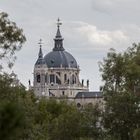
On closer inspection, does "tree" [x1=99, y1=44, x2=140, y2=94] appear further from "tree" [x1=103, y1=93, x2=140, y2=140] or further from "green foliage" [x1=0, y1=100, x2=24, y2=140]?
"green foliage" [x1=0, y1=100, x2=24, y2=140]

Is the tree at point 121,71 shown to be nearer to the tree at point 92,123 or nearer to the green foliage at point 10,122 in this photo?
the tree at point 92,123

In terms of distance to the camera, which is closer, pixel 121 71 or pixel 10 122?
pixel 10 122

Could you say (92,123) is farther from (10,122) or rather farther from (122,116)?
(10,122)

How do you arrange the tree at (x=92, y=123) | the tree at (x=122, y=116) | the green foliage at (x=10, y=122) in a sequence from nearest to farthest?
the green foliage at (x=10, y=122) → the tree at (x=122, y=116) → the tree at (x=92, y=123)

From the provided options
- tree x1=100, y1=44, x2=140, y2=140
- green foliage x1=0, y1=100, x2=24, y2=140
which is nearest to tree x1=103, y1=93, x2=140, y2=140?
tree x1=100, y1=44, x2=140, y2=140

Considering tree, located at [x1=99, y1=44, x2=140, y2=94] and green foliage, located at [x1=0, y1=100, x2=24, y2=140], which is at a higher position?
tree, located at [x1=99, y1=44, x2=140, y2=94]

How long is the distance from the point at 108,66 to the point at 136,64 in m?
3.18

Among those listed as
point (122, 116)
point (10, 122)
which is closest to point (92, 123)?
point (122, 116)

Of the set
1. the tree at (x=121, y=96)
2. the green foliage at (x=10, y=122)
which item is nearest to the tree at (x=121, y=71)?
the tree at (x=121, y=96)

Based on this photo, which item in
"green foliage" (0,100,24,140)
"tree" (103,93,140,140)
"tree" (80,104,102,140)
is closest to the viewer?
"green foliage" (0,100,24,140)

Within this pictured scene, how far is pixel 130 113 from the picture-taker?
180 ft

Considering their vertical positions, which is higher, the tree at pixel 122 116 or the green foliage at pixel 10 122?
the tree at pixel 122 116

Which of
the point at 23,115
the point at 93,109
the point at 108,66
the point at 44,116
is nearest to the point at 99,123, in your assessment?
the point at 93,109

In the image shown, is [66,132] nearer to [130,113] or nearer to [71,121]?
[71,121]
